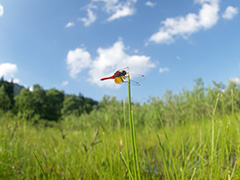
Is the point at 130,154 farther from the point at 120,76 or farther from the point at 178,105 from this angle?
the point at 178,105

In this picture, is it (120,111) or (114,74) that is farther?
(120,111)

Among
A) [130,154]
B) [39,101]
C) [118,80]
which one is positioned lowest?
[130,154]

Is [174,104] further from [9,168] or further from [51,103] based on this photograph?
[51,103]

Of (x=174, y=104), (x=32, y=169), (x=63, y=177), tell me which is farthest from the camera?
(x=174, y=104)

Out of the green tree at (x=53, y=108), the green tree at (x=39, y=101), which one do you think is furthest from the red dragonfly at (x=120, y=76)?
the green tree at (x=53, y=108)

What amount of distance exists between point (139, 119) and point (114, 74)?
7384 mm

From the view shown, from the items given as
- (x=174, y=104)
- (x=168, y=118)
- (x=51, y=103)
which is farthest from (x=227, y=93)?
(x=51, y=103)

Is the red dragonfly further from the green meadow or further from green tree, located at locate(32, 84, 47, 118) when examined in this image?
green tree, located at locate(32, 84, 47, 118)

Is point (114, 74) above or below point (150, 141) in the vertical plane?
above

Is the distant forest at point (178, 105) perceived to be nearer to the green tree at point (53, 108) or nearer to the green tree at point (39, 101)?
the green tree at point (39, 101)

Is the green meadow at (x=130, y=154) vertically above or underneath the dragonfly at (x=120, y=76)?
underneath

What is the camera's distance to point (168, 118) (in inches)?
272

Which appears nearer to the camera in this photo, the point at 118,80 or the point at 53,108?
the point at 118,80

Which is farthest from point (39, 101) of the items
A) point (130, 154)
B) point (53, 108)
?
point (130, 154)
